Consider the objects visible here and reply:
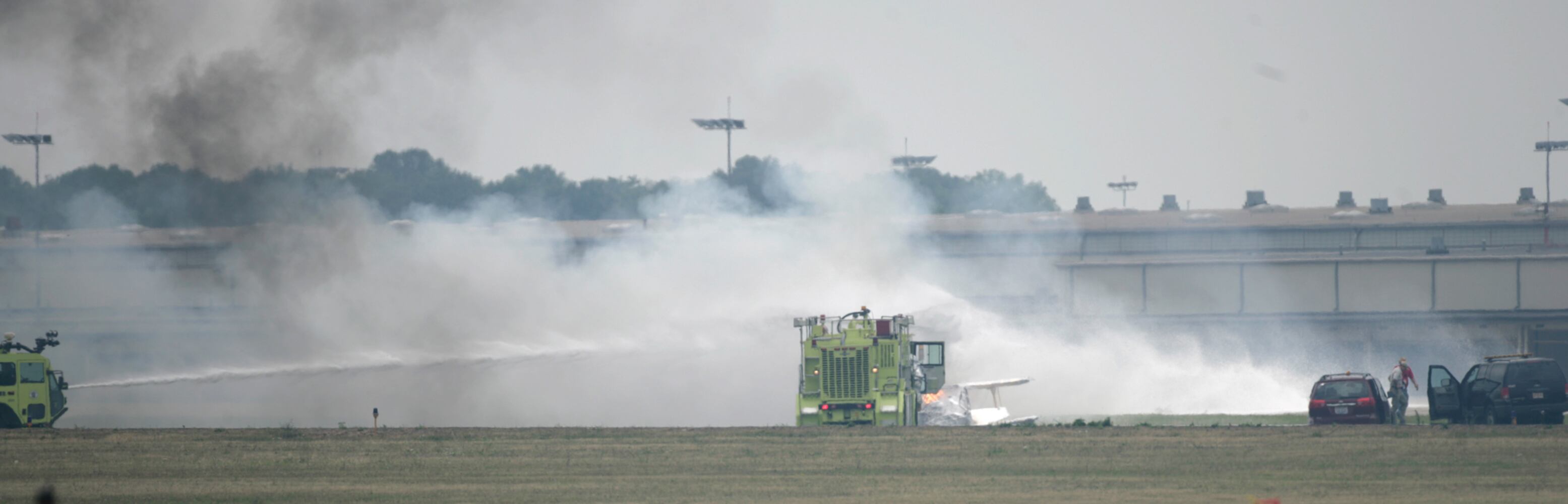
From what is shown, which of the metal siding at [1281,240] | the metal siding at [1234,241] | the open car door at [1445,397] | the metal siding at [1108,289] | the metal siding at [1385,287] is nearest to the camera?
the open car door at [1445,397]

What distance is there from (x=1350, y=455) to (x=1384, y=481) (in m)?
2.99

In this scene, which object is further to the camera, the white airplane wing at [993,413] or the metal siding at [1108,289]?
the metal siding at [1108,289]

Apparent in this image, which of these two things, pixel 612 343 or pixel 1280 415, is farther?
pixel 612 343

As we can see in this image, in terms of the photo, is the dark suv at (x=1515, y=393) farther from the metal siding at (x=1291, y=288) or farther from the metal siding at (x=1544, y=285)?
the metal siding at (x=1544, y=285)

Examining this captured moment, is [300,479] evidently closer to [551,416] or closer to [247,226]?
[551,416]

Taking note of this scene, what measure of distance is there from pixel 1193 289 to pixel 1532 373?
41413 millimetres

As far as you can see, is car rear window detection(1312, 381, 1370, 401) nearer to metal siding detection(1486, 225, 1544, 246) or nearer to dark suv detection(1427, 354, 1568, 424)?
dark suv detection(1427, 354, 1568, 424)

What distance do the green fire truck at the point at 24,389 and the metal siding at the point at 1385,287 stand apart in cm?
5916

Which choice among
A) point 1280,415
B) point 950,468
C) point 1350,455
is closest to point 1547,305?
point 1280,415

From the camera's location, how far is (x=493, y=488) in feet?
86.1

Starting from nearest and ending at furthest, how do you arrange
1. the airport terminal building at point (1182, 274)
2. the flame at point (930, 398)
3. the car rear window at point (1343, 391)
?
the car rear window at point (1343, 391) → the flame at point (930, 398) → the airport terminal building at point (1182, 274)

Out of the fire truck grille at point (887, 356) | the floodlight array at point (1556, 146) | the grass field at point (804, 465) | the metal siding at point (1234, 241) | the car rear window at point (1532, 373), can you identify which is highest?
the floodlight array at point (1556, 146)

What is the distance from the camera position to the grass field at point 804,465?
24812mm

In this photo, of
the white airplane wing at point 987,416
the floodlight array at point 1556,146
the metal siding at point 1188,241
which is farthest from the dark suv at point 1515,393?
the floodlight array at point 1556,146
